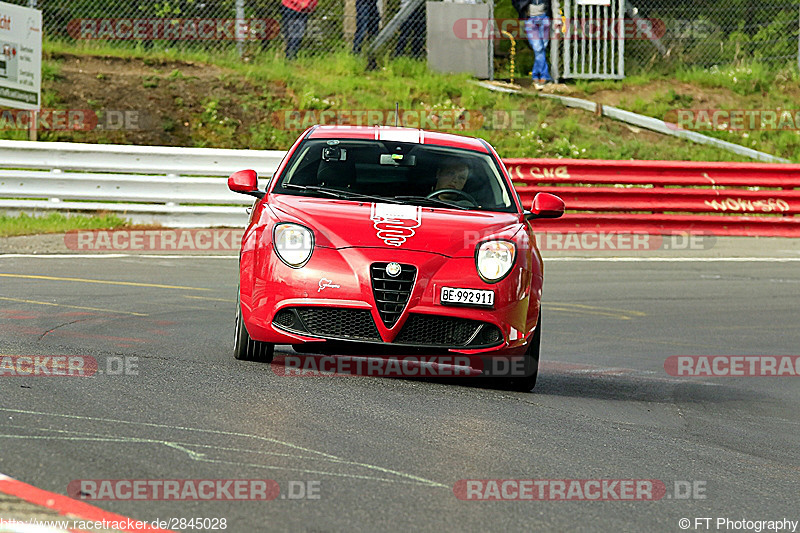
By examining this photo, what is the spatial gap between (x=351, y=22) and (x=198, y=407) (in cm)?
1764

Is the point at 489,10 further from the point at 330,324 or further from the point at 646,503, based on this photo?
the point at 646,503

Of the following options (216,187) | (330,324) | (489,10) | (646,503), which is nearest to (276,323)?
(330,324)

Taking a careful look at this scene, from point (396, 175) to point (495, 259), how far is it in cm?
121

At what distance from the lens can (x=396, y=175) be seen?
8109mm

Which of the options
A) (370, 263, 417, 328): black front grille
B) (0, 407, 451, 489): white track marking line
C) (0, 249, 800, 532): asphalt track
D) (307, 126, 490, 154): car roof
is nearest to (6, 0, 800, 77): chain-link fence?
(0, 249, 800, 532): asphalt track

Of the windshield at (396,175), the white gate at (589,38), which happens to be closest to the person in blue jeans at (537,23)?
the white gate at (589,38)

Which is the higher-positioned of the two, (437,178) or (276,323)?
(437,178)

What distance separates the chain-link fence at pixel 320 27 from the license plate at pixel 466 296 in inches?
587

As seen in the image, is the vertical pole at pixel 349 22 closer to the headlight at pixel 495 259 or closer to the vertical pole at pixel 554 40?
the vertical pole at pixel 554 40

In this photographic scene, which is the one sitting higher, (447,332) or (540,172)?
(540,172)

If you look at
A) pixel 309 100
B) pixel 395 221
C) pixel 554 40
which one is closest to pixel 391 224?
pixel 395 221

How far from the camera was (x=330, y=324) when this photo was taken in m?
7.01

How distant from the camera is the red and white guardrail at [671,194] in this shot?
1750cm

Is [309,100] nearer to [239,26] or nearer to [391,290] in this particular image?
[239,26]
